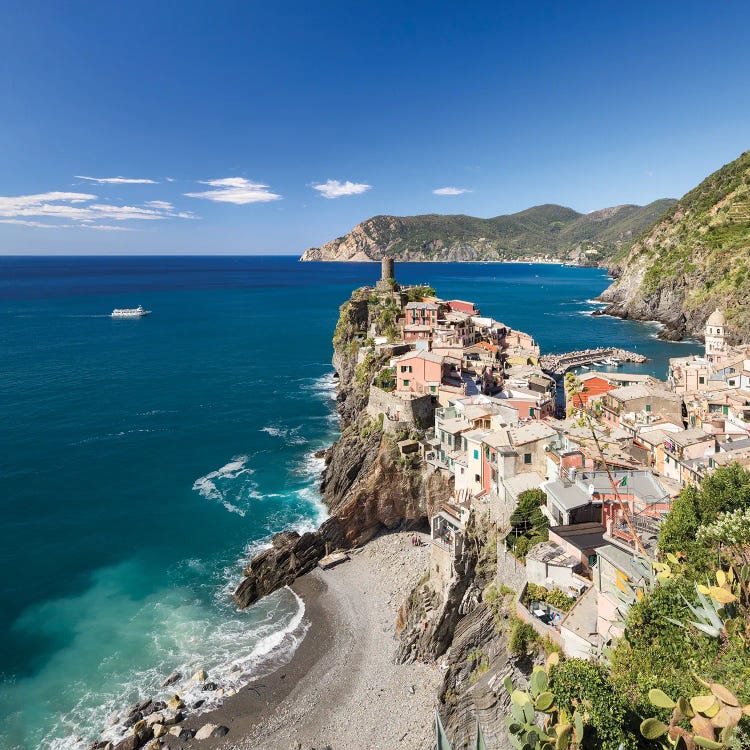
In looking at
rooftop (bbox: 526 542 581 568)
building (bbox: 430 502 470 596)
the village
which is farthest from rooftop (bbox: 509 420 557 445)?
rooftop (bbox: 526 542 581 568)

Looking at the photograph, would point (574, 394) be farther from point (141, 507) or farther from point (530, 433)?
point (141, 507)

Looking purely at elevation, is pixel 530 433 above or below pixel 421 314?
below

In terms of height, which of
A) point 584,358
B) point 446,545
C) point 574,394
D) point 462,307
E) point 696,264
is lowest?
point 584,358

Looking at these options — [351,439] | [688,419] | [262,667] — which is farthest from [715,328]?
[262,667]

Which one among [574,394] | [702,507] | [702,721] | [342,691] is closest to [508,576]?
[702,507]

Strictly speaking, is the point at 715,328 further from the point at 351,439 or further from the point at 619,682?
the point at 619,682

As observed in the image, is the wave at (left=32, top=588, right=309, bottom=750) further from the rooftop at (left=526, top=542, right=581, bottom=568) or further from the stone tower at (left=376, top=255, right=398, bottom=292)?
the stone tower at (left=376, top=255, right=398, bottom=292)

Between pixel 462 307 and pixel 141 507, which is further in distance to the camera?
pixel 462 307
